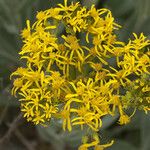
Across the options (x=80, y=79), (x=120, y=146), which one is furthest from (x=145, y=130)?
(x=80, y=79)

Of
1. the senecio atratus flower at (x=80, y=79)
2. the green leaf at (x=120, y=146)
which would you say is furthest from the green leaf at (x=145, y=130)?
the senecio atratus flower at (x=80, y=79)

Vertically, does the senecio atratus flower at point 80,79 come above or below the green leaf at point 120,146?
above

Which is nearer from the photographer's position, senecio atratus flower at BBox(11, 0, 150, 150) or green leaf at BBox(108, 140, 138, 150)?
senecio atratus flower at BBox(11, 0, 150, 150)

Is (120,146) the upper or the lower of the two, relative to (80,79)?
lower

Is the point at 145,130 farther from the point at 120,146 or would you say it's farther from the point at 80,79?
the point at 80,79

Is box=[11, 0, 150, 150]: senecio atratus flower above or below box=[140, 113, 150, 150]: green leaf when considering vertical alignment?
above

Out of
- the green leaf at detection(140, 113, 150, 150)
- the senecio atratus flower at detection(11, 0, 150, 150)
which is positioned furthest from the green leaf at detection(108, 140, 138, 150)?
the senecio atratus flower at detection(11, 0, 150, 150)

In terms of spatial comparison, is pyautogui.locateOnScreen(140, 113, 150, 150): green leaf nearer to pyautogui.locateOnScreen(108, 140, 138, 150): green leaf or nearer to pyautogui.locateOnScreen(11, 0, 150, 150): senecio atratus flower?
pyautogui.locateOnScreen(108, 140, 138, 150): green leaf

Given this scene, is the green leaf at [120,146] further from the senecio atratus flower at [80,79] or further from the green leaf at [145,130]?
the senecio atratus flower at [80,79]
